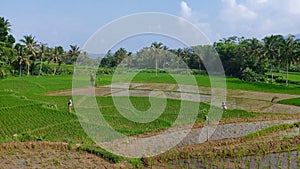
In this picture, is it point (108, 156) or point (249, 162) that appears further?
point (108, 156)

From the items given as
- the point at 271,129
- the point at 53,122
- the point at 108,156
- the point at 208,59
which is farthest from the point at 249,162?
the point at 208,59

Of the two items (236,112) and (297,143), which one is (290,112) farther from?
(297,143)

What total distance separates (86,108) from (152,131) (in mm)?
3851

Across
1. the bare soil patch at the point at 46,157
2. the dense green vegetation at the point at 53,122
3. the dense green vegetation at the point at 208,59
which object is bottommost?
the bare soil patch at the point at 46,157

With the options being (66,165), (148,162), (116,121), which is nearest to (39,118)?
(116,121)

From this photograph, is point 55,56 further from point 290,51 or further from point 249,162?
point 249,162

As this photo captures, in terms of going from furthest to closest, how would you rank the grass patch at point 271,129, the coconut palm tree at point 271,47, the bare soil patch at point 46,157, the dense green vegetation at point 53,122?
the coconut palm tree at point 271,47
the dense green vegetation at point 53,122
the grass patch at point 271,129
the bare soil patch at point 46,157

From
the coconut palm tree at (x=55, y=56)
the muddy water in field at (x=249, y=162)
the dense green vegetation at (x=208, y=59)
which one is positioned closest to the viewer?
the muddy water in field at (x=249, y=162)

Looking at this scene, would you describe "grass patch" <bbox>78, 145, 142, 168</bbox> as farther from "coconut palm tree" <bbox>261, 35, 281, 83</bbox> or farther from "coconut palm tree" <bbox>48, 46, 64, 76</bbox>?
"coconut palm tree" <bbox>48, 46, 64, 76</bbox>

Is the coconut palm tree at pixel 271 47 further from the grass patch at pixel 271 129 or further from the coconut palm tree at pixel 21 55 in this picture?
the coconut palm tree at pixel 21 55

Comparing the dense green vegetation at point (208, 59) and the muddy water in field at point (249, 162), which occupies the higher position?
the dense green vegetation at point (208, 59)

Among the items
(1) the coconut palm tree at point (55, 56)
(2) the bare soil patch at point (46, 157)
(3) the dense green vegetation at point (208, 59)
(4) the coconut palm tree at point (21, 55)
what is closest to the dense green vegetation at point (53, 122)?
(2) the bare soil patch at point (46, 157)

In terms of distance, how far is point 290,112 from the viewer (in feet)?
46.8

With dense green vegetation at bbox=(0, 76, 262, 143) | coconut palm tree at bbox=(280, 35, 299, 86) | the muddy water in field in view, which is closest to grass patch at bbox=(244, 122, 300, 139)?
the muddy water in field
